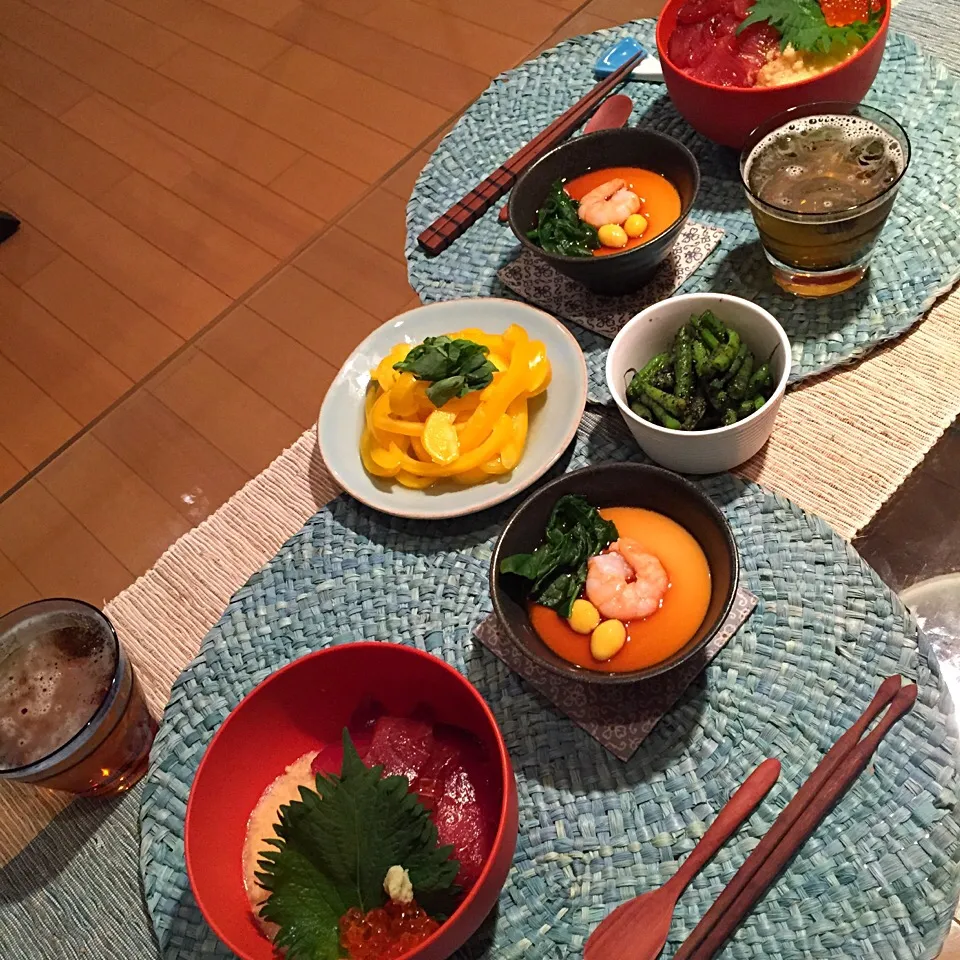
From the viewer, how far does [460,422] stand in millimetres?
1238

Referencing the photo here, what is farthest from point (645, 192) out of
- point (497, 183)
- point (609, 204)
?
point (497, 183)

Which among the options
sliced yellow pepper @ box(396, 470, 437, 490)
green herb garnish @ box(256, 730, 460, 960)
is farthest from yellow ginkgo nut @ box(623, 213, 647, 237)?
green herb garnish @ box(256, 730, 460, 960)

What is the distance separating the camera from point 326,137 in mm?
2170

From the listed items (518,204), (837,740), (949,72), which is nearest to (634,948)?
(837,740)

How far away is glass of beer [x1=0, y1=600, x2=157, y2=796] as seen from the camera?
41.5 inches

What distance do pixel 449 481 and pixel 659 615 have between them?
364 millimetres

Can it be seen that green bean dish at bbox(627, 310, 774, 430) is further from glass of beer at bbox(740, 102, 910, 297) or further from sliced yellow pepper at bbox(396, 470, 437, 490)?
sliced yellow pepper at bbox(396, 470, 437, 490)

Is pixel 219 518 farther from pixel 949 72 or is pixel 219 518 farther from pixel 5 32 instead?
pixel 5 32

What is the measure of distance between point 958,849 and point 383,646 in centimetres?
60

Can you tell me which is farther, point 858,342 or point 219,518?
point 219,518

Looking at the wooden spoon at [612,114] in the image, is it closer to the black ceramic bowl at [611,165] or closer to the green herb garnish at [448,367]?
the black ceramic bowl at [611,165]

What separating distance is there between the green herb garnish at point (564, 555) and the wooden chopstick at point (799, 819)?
1.01 ft

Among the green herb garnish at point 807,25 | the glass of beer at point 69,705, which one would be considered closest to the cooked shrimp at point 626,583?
the glass of beer at point 69,705

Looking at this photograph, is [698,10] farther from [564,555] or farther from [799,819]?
[799,819]
